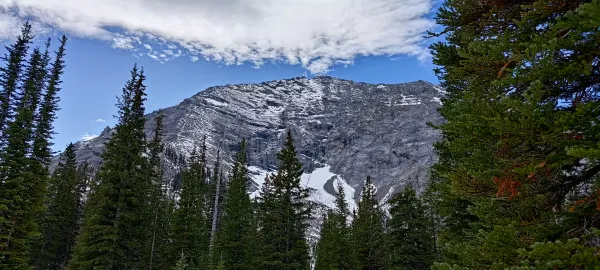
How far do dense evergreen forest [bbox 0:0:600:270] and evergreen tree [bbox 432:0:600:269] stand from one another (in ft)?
0.08

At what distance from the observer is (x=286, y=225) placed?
27.0 m

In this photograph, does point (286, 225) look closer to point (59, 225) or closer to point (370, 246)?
point (370, 246)

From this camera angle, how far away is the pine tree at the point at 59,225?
126ft

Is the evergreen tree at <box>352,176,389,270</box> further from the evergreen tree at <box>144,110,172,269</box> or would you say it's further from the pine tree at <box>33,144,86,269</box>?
the pine tree at <box>33,144,86,269</box>

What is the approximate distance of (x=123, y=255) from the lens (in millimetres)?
22375

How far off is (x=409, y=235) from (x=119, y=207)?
1980 cm

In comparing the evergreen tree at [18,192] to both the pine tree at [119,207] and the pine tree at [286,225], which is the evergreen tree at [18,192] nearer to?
the pine tree at [119,207]

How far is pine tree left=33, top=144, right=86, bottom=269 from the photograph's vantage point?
38375 millimetres

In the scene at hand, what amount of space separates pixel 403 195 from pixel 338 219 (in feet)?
62.5

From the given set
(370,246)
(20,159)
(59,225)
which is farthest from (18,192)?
(370,246)

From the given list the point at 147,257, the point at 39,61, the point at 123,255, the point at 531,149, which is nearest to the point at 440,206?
the point at 531,149

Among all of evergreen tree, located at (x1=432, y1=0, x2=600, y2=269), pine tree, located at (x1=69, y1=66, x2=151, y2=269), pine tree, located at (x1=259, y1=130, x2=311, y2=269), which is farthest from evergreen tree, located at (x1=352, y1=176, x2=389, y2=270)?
evergreen tree, located at (x1=432, y1=0, x2=600, y2=269)

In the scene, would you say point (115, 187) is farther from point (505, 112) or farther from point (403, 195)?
point (505, 112)

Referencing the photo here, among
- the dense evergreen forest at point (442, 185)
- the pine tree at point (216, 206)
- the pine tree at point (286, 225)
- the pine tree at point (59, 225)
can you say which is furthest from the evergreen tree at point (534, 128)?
the pine tree at point (59, 225)
